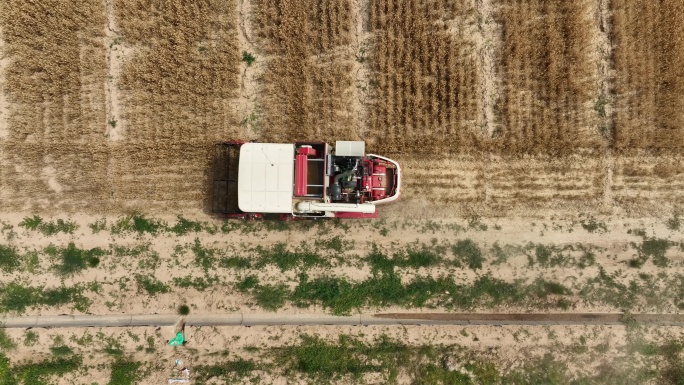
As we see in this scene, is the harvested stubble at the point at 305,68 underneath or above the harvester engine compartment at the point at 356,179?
above

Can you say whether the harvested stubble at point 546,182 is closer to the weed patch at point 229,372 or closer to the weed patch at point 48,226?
the weed patch at point 229,372

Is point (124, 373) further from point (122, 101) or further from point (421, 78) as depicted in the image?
point (421, 78)

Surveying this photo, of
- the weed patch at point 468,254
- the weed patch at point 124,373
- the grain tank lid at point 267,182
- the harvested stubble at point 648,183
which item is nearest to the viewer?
the grain tank lid at point 267,182

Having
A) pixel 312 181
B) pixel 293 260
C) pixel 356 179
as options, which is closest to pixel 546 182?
pixel 356 179

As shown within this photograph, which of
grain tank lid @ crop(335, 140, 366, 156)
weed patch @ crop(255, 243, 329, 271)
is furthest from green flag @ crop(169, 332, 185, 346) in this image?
grain tank lid @ crop(335, 140, 366, 156)

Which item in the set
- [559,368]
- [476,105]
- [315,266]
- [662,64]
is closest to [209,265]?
[315,266]

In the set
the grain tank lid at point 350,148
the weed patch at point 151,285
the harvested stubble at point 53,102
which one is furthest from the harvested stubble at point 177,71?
the weed patch at point 151,285
